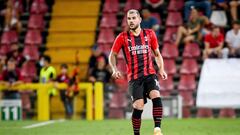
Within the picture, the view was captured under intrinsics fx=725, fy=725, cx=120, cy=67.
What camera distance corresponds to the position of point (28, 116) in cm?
→ 1944

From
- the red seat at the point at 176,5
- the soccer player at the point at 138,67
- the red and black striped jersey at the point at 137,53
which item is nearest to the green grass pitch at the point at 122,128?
the soccer player at the point at 138,67

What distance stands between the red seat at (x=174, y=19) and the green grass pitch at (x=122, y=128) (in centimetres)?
490

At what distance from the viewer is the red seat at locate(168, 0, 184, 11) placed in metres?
21.7

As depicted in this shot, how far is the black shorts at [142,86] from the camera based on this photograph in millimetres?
11406

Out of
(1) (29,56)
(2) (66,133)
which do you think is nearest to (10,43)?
(1) (29,56)

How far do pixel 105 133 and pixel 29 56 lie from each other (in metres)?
9.06

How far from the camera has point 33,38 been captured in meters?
22.9

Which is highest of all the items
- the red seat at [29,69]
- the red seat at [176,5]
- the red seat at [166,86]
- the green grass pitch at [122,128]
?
the red seat at [176,5]

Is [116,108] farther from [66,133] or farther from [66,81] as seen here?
[66,133]

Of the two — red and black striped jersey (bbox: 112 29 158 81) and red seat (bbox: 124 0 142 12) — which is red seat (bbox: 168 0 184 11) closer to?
red seat (bbox: 124 0 142 12)

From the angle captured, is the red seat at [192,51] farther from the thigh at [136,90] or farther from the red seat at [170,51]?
the thigh at [136,90]

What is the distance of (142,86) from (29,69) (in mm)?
10772

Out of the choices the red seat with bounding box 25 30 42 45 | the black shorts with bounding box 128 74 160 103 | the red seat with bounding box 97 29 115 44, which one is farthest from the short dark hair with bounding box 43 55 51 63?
the black shorts with bounding box 128 74 160 103

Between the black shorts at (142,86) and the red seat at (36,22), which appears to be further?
the red seat at (36,22)
